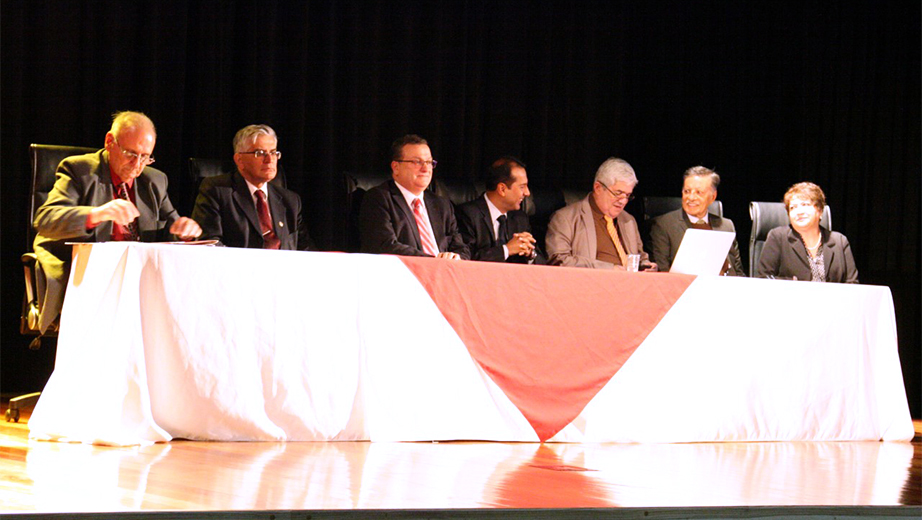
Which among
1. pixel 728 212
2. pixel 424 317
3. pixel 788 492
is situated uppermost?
pixel 728 212

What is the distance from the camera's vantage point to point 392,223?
402 cm

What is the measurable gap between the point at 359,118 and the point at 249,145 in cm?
138

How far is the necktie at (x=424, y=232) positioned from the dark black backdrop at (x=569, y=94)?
3.14 feet

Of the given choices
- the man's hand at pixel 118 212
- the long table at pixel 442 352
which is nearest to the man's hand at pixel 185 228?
the man's hand at pixel 118 212

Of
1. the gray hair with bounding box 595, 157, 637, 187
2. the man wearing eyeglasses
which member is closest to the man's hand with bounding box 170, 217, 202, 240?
the man wearing eyeglasses

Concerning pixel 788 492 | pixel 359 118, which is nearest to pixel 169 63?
pixel 359 118

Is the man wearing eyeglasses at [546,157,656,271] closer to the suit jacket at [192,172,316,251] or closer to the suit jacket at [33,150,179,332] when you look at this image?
the suit jacket at [192,172,316,251]

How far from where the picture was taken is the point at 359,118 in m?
5.11

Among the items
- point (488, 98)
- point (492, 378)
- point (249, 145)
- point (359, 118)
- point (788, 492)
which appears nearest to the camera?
point (788, 492)

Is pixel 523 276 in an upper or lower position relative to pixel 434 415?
upper

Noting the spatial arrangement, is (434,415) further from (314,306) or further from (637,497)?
(637,497)

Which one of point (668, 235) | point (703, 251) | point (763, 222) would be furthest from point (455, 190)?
point (763, 222)

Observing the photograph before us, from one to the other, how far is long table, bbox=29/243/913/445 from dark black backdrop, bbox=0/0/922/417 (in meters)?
1.84

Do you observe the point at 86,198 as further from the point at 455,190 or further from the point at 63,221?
the point at 455,190
